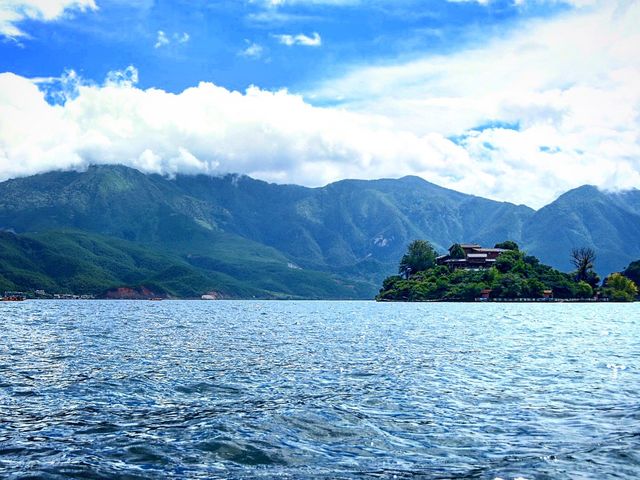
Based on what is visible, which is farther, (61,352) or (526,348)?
(526,348)

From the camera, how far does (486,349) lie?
72875mm

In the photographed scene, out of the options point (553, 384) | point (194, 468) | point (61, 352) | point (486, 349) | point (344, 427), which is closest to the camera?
point (194, 468)

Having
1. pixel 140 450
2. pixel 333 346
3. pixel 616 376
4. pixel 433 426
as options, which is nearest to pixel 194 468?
pixel 140 450

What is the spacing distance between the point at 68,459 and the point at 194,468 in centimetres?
525

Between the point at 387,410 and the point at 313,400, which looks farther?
the point at 313,400

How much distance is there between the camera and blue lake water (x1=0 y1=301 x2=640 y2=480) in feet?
79.6

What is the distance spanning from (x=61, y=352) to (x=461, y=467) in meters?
54.0

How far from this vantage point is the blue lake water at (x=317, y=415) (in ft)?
79.6

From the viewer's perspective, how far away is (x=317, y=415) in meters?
33.8

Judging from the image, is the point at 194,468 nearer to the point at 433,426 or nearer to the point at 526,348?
the point at 433,426

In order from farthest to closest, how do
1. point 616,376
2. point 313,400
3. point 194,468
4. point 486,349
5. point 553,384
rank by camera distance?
point 486,349 < point 616,376 < point 553,384 < point 313,400 < point 194,468

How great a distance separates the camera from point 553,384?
45.1 metres

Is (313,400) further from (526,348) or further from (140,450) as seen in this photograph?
(526,348)

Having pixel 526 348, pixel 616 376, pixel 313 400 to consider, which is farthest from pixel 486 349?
pixel 313 400
